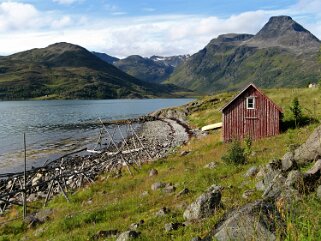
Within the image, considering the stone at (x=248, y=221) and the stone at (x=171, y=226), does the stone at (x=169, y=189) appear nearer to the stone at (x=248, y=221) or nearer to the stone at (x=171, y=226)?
the stone at (x=171, y=226)

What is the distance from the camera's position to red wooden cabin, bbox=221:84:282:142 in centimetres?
4453

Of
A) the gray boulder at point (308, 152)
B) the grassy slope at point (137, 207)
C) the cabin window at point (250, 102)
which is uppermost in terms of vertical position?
the cabin window at point (250, 102)

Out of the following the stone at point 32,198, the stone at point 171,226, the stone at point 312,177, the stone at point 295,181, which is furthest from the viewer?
the stone at point 32,198

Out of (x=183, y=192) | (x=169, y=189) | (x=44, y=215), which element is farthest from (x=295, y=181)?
(x=44, y=215)

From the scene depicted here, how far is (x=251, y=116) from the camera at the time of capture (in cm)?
4553

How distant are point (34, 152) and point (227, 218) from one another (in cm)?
5884

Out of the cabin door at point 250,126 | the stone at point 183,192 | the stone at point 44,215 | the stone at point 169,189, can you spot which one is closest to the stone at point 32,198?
the stone at point 44,215

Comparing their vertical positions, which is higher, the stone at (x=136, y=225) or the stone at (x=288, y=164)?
the stone at (x=288, y=164)

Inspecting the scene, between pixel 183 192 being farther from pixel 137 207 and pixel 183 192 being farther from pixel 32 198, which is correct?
pixel 32 198

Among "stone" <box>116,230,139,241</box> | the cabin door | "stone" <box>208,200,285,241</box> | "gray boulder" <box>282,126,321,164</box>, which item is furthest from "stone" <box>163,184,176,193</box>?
the cabin door

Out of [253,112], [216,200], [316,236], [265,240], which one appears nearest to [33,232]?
[216,200]

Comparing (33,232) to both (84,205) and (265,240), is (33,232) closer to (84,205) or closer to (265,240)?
(84,205)

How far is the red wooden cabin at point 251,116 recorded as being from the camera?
4453 centimetres

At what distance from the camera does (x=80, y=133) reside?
90375 mm
